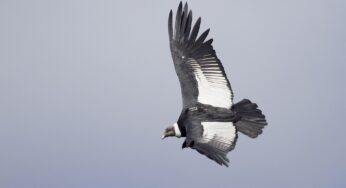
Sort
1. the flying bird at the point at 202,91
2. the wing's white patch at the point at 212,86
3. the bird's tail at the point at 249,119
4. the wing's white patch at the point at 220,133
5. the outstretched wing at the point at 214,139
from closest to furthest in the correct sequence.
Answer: the outstretched wing at the point at 214,139 → the wing's white patch at the point at 220,133 → the flying bird at the point at 202,91 → the wing's white patch at the point at 212,86 → the bird's tail at the point at 249,119

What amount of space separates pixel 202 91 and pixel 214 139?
2485 millimetres

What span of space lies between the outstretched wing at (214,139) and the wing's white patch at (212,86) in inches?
40.8

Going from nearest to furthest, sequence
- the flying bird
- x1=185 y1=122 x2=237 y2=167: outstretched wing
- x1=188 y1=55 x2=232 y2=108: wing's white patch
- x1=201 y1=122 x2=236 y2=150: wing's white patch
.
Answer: x1=185 y1=122 x2=237 y2=167: outstretched wing, x1=201 y1=122 x2=236 y2=150: wing's white patch, the flying bird, x1=188 y1=55 x2=232 y2=108: wing's white patch

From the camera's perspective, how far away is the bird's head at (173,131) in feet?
65.8

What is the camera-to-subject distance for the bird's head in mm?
20047

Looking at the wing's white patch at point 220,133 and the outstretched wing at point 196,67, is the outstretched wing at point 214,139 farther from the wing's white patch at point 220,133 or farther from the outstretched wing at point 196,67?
the outstretched wing at point 196,67

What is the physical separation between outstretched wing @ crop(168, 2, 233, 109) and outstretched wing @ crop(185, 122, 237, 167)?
1195 millimetres

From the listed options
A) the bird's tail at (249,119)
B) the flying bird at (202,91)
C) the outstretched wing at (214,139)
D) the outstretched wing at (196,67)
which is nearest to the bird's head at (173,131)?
the flying bird at (202,91)

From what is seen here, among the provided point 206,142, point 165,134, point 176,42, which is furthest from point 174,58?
point 206,142

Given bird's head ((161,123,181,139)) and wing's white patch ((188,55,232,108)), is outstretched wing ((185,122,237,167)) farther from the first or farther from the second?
bird's head ((161,123,181,139))

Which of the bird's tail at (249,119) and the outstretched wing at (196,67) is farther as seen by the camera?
the bird's tail at (249,119)

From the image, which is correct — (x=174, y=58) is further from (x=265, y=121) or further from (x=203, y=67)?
(x=265, y=121)

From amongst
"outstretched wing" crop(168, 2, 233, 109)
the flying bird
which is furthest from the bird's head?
"outstretched wing" crop(168, 2, 233, 109)

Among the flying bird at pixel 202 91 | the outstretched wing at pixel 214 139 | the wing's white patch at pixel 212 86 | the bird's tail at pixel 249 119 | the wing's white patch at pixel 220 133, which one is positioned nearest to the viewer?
the outstretched wing at pixel 214 139
